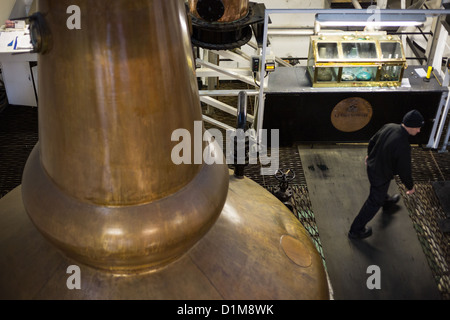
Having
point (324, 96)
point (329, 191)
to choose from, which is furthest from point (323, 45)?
point (329, 191)

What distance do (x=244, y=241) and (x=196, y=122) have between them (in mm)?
354

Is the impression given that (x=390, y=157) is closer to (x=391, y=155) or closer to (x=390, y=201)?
(x=391, y=155)

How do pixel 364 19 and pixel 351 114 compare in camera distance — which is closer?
pixel 364 19

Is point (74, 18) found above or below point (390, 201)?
above

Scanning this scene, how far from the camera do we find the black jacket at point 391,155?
5262mm

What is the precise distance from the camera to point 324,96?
26.2ft

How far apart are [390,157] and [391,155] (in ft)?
Result: 0.10

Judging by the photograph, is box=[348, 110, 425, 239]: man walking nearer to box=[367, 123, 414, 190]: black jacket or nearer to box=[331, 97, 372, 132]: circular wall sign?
box=[367, 123, 414, 190]: black jacket

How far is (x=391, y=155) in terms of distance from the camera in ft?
17.6

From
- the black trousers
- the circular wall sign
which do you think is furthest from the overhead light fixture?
the black trousers

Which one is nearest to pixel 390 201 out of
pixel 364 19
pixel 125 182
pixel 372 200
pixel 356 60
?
pixel 372 200

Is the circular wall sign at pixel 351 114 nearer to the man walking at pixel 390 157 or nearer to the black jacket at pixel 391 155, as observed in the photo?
the man walking at pixel 390 157

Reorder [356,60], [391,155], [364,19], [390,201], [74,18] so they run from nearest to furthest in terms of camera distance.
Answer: [74,18]
[391,155]
[390,201]
[364,19]
[356,60]
